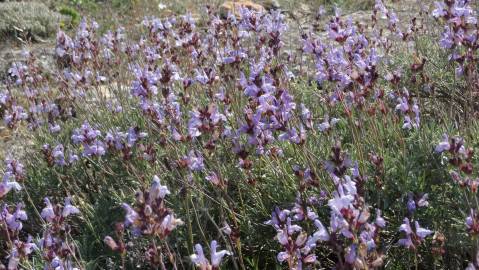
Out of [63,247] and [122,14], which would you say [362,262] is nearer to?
[63,247]

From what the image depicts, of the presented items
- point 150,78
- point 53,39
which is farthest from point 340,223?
point 53,39

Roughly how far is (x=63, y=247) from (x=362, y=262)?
4.13 ft

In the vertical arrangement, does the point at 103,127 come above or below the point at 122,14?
above

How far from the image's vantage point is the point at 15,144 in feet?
18.4

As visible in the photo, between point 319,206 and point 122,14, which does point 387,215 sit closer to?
point 319,206

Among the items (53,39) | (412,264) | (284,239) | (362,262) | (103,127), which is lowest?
(53,39)

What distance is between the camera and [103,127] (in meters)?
4.55

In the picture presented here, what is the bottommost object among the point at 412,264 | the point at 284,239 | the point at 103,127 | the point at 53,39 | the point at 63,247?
the point at 53,39

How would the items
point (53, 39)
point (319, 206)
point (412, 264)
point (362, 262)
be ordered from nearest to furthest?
point (362, 262), point (412, 264), point (319, 206), point (53, 39)

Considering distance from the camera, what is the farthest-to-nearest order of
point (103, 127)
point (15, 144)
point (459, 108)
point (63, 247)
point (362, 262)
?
point (15, 144) < point (103, 127) < point (459, 108) < point (63, 247) < point (362, 262)

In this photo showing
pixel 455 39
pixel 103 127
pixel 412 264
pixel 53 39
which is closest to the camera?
pixel 412 264

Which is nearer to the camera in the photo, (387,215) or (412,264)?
(412,264)

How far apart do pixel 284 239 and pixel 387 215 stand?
113cm

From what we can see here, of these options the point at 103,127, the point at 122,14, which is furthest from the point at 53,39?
the point at 103,127
